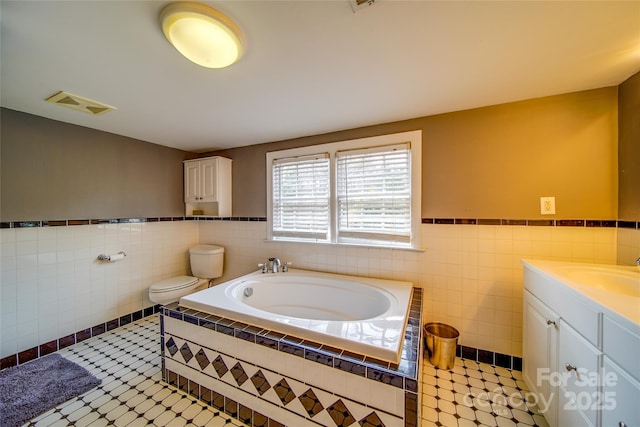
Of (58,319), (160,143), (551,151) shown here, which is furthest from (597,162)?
(58,319)

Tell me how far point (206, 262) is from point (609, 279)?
3.50 meters

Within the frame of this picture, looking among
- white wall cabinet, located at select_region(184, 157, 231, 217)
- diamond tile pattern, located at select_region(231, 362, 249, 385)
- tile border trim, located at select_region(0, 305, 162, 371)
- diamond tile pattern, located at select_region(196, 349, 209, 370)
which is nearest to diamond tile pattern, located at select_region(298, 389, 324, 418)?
diamond tile pattern, located at select_region(231, 362, 249, 385)

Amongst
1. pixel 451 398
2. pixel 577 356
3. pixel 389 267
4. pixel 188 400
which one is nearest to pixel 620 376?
pixel 577 356

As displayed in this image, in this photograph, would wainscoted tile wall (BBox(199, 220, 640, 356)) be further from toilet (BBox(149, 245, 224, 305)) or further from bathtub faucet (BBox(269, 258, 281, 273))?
toilet (BBox(149, 245, 224, 305))

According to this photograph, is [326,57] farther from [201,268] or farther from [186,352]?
[201,268]

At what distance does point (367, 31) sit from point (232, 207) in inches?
99.1

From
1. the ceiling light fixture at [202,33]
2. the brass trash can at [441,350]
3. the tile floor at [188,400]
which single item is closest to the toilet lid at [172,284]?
the tile floor at [188,400]

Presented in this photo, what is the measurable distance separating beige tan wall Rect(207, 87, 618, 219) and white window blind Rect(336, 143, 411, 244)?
181 millimetres

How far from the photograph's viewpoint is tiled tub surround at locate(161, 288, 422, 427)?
1.08 m

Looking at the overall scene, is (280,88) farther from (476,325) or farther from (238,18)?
(476,325)

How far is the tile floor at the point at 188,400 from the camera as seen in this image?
1.39m

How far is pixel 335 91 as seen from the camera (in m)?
1.63

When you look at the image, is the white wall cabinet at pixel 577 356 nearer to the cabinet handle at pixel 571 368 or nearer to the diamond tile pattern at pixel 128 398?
the cabinet handle at pixel 571 368

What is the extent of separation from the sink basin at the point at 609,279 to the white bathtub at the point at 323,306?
0.97 metres
